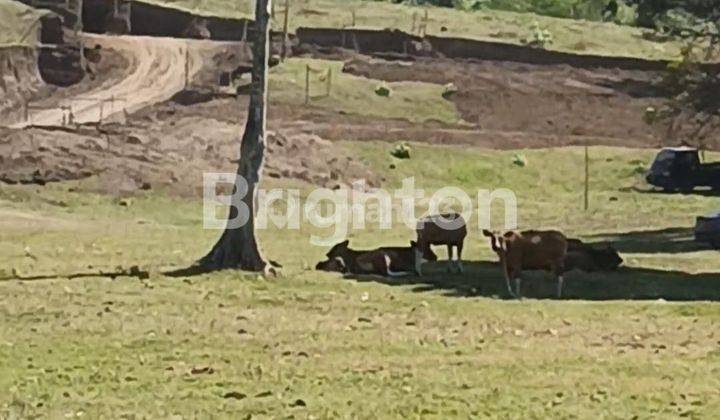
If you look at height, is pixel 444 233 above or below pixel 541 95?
below

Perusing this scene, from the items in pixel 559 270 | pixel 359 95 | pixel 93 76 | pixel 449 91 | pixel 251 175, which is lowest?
pixel 559 270

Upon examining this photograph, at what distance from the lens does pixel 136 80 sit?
244ft

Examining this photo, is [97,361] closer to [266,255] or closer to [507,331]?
[507,331]

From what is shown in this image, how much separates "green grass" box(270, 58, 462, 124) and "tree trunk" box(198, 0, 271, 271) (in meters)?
43.1

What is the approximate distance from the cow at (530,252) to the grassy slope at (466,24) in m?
63.0

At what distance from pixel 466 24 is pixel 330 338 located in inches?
3122

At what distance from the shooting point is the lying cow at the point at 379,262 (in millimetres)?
27719

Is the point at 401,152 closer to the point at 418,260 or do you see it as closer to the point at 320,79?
the point at 320,79

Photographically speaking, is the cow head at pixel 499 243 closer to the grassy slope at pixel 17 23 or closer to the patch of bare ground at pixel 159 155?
A: the patch of bare ground at pixel 159 155

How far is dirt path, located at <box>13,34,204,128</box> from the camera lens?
215ft

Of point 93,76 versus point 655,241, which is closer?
point 655,241

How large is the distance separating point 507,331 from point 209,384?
19.0ft

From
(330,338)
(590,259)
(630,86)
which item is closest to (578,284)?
(590,259)

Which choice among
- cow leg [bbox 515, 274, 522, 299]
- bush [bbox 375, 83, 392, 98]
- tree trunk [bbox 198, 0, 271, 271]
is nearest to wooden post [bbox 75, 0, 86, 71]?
bush [bbox 375, 83, 392, 98]
